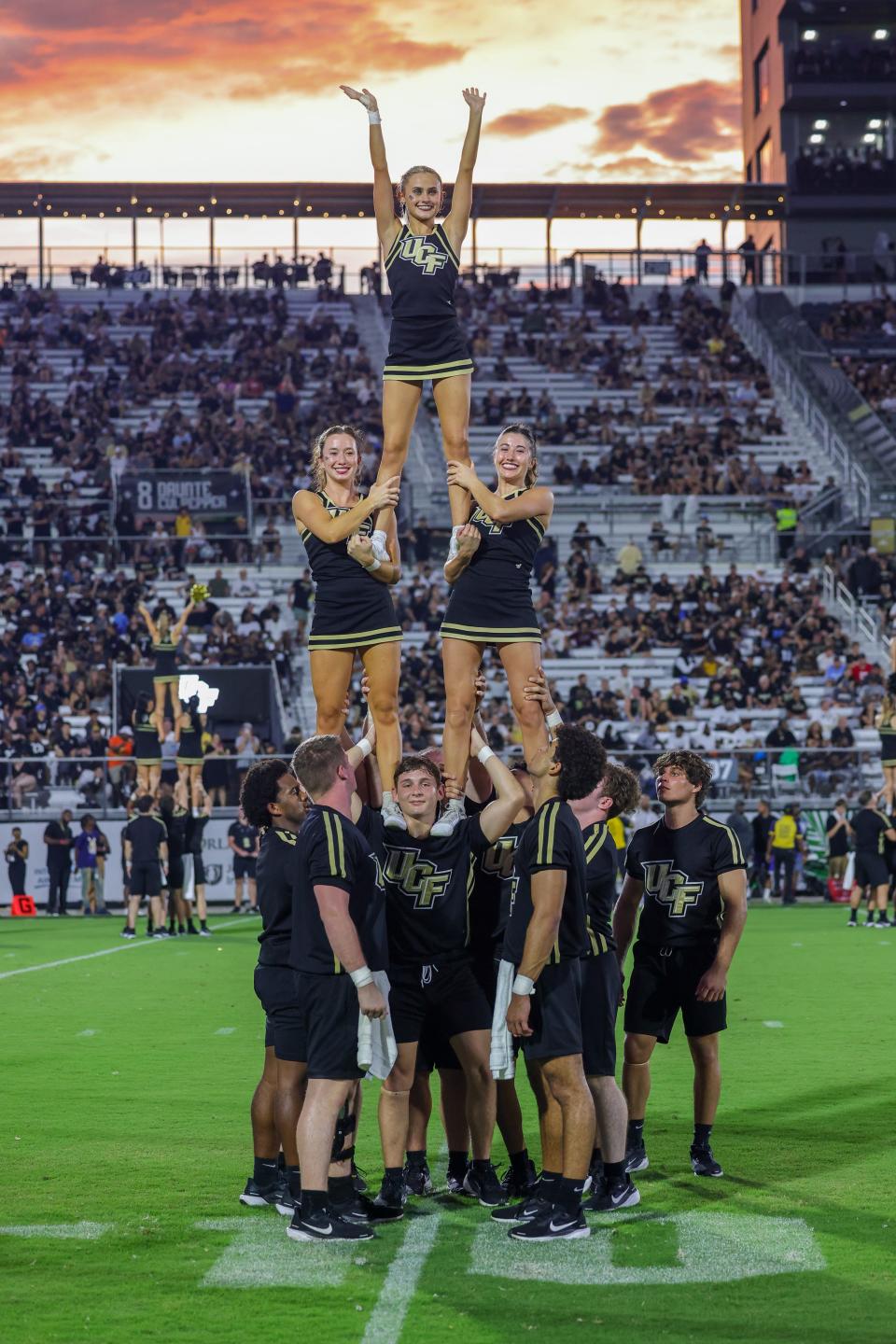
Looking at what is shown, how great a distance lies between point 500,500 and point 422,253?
1.41m

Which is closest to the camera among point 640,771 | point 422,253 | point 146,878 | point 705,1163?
point 705,1163

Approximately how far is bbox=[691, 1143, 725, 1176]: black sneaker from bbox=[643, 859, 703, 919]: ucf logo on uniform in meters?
1.03

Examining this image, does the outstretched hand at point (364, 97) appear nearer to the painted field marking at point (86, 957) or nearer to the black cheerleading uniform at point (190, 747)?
the painted field marking at point (86, 957)

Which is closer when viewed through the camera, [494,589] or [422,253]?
[494,589]

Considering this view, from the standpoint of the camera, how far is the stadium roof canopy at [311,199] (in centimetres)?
4497

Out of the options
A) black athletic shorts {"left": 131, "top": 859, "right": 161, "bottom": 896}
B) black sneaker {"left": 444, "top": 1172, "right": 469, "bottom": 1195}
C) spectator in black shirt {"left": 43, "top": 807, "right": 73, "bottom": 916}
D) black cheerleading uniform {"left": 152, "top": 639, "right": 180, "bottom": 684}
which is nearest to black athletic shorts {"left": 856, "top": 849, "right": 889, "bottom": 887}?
black athletic shorts {"left": 131, "top": 859, "right": 161, "bottom": 896}

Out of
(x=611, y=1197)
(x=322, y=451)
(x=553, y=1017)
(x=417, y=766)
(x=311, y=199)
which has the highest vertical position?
(x=311, y=199)

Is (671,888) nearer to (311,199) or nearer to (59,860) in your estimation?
(59,860)

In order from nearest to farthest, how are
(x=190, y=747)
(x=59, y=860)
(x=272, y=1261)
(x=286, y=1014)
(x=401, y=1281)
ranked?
1. (x=401, y=1281)
2. (x=272, y=1261)
3. (x=286, y=1014)
4. (x=190, y=747)
5. (x=59, y=860)

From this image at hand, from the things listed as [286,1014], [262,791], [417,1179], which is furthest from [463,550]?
[417,1179]

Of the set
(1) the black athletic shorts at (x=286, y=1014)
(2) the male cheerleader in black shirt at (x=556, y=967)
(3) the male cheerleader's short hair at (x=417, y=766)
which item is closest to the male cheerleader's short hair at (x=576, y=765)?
(2) the male cheerleader in black shirt at (x=556, y=967)

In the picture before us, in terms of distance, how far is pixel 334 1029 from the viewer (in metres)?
6.53

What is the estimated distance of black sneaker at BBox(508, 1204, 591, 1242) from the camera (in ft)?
21.2

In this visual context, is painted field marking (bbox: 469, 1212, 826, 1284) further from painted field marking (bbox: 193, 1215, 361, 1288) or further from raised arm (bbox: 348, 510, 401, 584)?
raised arm (bbox: 348, 510, 401, 584)
